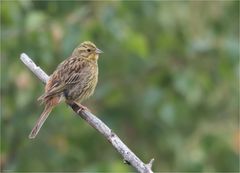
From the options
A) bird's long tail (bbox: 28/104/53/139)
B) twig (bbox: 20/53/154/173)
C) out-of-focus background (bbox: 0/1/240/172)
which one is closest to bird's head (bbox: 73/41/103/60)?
out-of-focus background (bbox: 0/1/240/172)

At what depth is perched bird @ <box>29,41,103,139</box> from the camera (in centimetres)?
863

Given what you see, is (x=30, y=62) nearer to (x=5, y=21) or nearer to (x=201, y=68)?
(x=5, y=21)

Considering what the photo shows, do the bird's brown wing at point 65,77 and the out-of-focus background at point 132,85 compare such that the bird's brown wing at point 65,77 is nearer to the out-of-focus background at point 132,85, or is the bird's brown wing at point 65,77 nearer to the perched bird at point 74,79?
the perched bird at point 74,79

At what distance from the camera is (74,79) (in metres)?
8.96

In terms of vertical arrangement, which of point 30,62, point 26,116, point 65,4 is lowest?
point 30,62

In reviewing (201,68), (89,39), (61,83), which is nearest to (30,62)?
(61,83)

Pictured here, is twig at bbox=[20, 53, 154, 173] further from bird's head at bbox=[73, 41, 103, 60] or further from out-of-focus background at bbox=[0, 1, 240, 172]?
out-of-focus background at bbox=[0, 1, 240, 172]

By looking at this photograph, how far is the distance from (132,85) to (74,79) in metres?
1.54

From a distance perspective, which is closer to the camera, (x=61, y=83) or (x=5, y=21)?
(x=61, y=83)

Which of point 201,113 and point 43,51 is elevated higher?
point 201,113

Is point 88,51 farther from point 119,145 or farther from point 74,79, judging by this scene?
point 119,145

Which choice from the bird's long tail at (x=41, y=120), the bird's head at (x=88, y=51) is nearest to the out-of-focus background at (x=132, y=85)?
the bird's head at (x=88, y=51)

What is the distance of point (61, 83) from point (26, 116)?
1587 millimetres

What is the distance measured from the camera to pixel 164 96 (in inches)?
401
